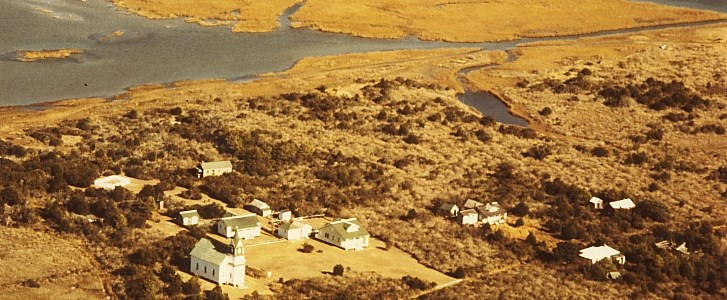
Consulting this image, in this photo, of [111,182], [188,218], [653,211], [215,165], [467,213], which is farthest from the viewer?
[215,165]

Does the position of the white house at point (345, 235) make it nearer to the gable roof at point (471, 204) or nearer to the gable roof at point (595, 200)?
the gable roof at point (471, 204)

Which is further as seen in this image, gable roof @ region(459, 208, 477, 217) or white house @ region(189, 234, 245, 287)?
gable roof @ region(459, 208, 477, 217)

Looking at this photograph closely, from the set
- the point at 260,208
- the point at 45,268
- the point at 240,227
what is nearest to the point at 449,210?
the point at 260,208

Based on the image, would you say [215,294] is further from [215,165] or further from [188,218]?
[215,165]

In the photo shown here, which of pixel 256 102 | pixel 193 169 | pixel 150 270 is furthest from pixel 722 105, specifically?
pixel 150 270

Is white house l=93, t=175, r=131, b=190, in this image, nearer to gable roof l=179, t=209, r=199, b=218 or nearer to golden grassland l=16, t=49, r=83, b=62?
gable roof l=179, t=209, r=199, b=218

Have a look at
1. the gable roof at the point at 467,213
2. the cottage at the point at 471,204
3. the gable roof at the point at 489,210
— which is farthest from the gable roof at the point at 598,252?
the cottage at the point at 471,204

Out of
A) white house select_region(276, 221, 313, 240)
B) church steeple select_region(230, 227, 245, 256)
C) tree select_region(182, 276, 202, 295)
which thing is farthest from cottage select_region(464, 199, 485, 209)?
tree select_region(182, 276, 202, 295)

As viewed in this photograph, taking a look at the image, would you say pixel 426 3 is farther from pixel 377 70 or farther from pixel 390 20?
pixel 377 70
